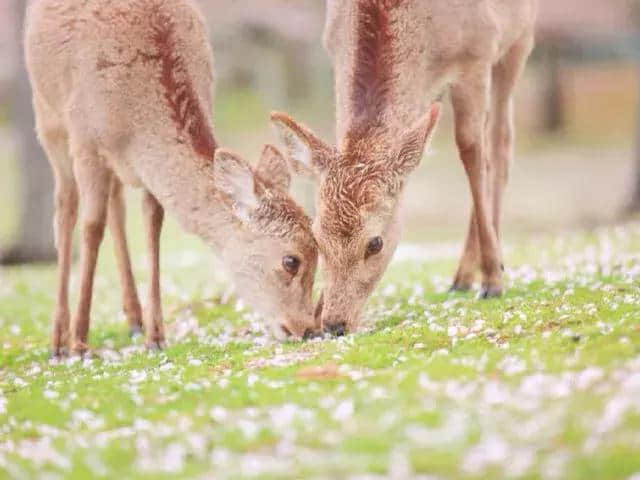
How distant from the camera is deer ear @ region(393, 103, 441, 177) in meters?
9.88

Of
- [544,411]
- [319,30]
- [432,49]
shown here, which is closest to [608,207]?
[319,30]

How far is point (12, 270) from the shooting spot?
2152 cm

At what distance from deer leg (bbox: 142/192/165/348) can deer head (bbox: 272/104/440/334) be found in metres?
1.96

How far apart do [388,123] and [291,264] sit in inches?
60.6

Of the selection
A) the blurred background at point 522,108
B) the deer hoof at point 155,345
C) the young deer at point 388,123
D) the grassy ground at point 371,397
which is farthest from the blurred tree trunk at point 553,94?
the deer hoof at point 155,345

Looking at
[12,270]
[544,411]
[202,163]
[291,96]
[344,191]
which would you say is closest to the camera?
[544,411]

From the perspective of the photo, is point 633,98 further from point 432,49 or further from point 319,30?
point 432,49

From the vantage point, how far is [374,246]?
977cm

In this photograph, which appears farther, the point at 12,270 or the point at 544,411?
the point at 12,270

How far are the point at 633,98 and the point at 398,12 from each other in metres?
33.2

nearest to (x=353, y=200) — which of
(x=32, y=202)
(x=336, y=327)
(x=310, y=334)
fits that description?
(x=336, y=327)

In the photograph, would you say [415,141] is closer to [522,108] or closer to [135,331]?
[135,331]

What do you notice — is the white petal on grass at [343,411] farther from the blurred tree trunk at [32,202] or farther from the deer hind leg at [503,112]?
the blurred tree trunk at [32,202]

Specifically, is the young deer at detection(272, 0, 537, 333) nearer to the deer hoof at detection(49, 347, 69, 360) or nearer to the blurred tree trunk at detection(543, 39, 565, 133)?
the deer hoof at detection(49, 347, 69, 360)
